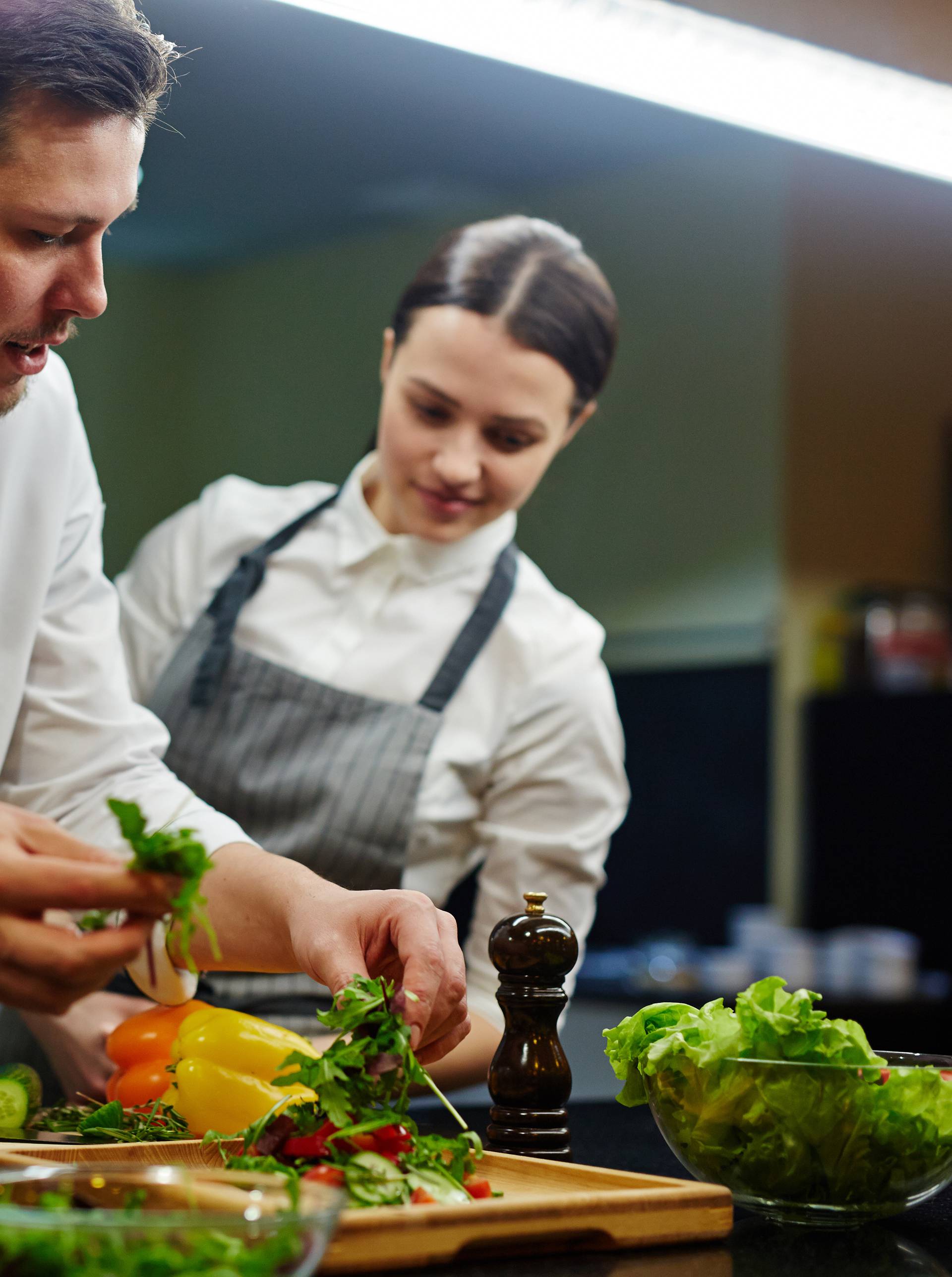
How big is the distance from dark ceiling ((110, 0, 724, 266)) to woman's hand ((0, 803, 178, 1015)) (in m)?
1.08

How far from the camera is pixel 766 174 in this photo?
14.0 ft

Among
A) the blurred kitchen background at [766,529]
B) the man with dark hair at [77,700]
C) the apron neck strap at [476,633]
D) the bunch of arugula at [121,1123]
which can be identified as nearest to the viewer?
the man with dark hair at [77,700]

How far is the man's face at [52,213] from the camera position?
1182 millimetres

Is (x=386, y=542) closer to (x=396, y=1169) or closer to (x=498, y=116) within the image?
(x=498, y=116)

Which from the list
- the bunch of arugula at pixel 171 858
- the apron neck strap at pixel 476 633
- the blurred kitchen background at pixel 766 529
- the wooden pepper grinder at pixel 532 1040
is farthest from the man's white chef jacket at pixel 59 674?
the blurred kitchen background at pixel 766 529

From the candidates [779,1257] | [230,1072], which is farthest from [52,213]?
[779,1257]

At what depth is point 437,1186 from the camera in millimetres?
926

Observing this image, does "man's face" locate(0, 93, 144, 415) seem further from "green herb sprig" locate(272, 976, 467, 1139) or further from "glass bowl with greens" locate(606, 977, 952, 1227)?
"glass bowl with greens" locate(606, 977, 952, 1227)

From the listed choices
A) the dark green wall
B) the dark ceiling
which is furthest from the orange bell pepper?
the dark ceiling

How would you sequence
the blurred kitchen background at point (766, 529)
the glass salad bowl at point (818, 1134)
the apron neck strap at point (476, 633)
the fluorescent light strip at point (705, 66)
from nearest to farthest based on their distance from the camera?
the glass salad bowl at point (818, 1134) → the apron neck strap at point (476, 633) → the fluorescent light strip at point (705, 66) → the blurred kitchen background at point (766, 529)

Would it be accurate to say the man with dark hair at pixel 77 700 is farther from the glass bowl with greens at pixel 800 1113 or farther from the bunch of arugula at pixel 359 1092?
the glass bowl with greens at pixel 800 1113

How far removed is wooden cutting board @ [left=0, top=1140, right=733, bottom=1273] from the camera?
33.5 inches

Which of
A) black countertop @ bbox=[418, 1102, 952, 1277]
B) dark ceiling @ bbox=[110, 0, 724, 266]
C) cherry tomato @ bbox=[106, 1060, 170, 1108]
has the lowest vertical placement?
black countertop @ bbox=[418, 1102, 952, 1277]

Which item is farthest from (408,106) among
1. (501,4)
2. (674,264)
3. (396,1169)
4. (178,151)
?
(674,264)
